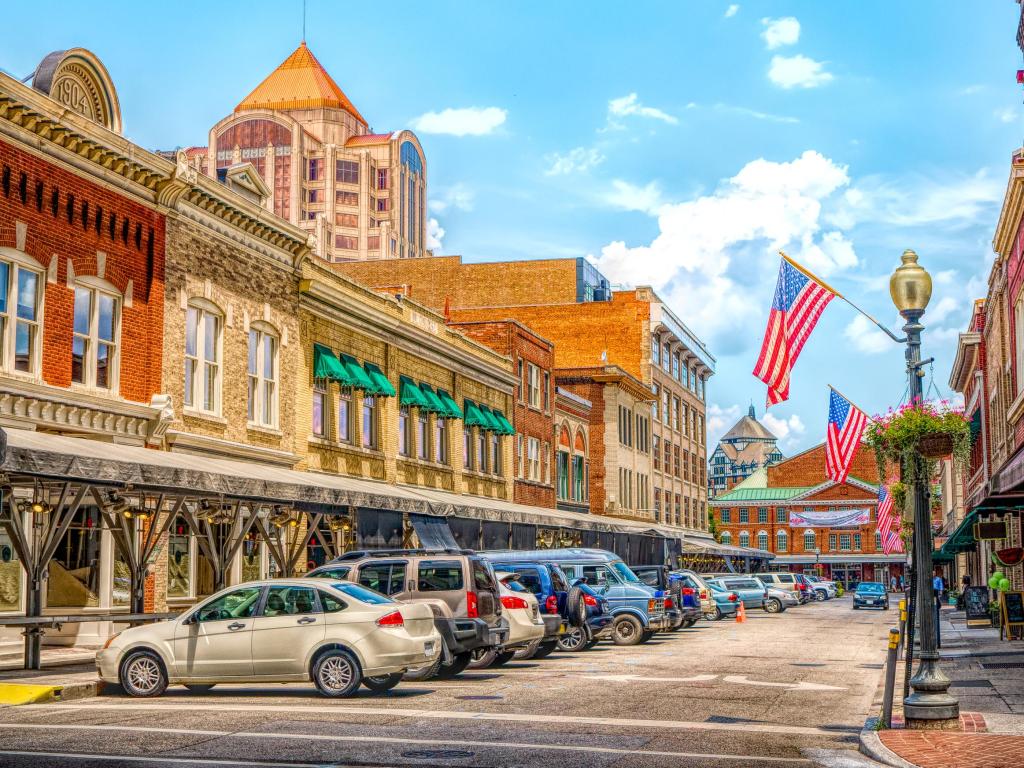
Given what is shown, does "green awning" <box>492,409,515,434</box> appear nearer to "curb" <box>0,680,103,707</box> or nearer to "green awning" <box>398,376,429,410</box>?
"green awning" <box>398,376,429,410</box>

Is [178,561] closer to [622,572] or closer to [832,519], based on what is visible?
[622,572]

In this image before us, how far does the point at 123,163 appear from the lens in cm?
2730

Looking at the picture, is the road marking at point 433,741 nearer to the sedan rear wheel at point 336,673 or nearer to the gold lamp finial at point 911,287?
the sedan rear wheel at point 336,673

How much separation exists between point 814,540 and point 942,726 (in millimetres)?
121798

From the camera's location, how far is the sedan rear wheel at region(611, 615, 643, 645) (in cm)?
2947

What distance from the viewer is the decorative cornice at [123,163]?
24.2 metres

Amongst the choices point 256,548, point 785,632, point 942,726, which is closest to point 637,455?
point 785,632

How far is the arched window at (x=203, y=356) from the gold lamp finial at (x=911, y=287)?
60.5 feet

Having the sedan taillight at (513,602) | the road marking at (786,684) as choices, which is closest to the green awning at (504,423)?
the sedan taillight at (513,602)

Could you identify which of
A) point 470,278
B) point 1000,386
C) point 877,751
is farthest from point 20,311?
point 470,278

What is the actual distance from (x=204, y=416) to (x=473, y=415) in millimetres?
18597

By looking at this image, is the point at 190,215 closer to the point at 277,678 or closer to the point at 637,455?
the point at 277,678

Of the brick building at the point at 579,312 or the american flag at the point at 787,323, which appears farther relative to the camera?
the brick building at the point at 579,312

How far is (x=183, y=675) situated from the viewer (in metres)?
17.1
